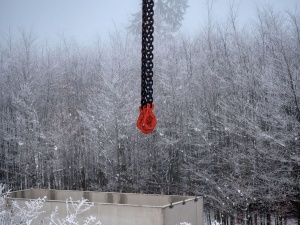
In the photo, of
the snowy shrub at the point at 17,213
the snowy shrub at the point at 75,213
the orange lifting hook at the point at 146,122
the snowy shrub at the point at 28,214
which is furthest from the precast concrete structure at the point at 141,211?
the orange lifting hook at the point at 146,122

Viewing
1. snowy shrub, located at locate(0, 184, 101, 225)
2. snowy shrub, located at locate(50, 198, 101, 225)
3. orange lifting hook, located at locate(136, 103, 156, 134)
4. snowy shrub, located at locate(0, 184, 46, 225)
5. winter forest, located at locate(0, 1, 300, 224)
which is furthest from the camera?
winter forest, located at locate(0, 1, 300, 224)

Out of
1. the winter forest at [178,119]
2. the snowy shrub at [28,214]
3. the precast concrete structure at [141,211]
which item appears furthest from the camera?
the winter forest at [178,119]

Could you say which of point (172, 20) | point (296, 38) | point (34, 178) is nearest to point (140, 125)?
point (296, 38)

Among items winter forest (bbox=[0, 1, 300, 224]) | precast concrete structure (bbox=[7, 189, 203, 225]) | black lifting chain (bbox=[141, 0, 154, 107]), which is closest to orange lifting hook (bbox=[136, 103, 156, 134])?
black lifting chain (bbox=[141, 0, 154, 107])

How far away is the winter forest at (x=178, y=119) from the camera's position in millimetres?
14266

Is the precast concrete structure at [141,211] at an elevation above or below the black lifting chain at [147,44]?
below

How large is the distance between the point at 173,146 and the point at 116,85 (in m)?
3.56

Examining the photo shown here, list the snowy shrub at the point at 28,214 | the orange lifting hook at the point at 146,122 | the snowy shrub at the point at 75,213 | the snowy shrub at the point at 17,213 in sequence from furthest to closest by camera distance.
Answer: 1. the snowy shrub at the point at 17,213
2. the snowy shrub at the point at 28,214
3. the snowy shrub at the point at 75,213
4. the orange lifting hook at the point at 146,122

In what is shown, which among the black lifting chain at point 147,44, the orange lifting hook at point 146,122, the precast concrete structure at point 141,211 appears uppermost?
the black lifting chain at point 147,44

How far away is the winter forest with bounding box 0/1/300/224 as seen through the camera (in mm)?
14266

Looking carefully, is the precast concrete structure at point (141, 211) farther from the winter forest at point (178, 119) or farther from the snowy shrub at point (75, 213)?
the winter forest at point (178, 119)

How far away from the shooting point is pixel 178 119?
1766 centimetres

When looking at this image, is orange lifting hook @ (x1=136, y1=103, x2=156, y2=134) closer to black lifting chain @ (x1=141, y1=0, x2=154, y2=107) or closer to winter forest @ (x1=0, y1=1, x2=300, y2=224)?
black lifting chain @ (x1=141, y1=0, x2=154, y2=107)

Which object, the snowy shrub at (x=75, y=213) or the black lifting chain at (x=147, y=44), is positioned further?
the snowy shrub at (x=75, y=213)
